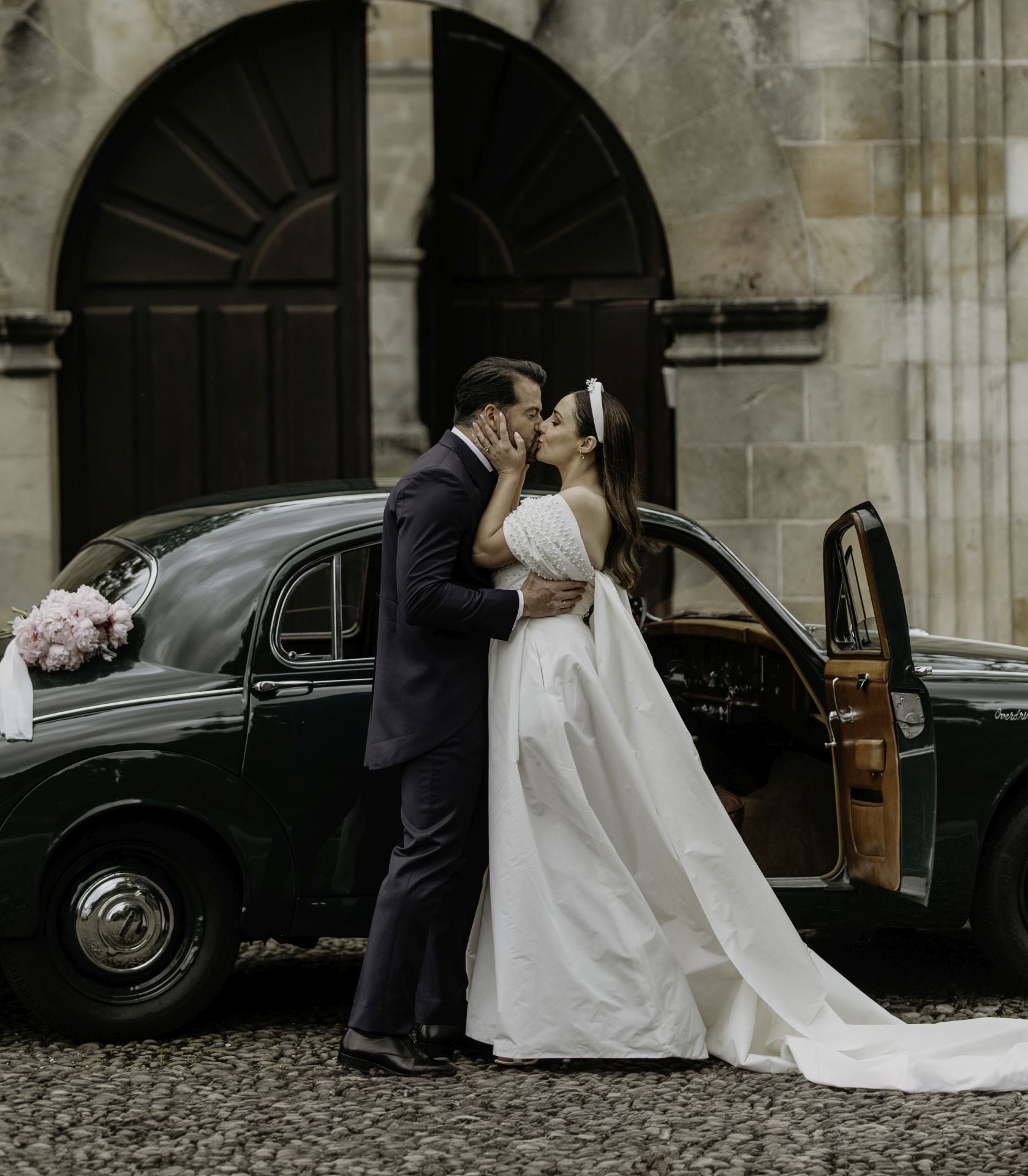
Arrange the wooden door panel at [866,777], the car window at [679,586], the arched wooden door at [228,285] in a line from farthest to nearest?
1. the arched wooden door at [228,285]
2. the car window at [679,586]
3. the wooden door panel at [866,777]

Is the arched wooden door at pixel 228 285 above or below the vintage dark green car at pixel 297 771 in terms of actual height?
above

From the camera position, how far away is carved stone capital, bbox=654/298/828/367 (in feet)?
32.6

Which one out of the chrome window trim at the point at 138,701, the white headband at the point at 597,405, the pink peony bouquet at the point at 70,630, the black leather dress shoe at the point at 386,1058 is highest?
the white headband at the point at 597,405

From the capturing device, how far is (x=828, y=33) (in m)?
9.96

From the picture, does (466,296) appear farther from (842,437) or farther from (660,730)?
(660,730)

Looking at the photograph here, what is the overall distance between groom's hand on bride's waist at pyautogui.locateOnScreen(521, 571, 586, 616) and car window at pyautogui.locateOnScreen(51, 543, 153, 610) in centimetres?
125

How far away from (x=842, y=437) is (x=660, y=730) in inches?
212

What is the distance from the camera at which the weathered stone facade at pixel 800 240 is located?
996 centimetres

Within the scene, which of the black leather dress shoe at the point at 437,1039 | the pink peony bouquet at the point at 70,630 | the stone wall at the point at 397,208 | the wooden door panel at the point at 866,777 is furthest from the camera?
the stone wall at the point at 397,208

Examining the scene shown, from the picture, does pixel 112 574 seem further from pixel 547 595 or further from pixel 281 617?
pixel 547 595

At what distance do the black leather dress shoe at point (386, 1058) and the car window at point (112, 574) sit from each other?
153cm

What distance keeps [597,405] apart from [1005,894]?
6.91ft

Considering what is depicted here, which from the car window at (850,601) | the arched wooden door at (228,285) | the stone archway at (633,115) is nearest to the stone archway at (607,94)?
the stone archway at (633,115)

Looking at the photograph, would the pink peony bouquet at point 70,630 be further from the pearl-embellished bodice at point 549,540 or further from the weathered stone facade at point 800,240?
the weathered stone facade at point 800,240
